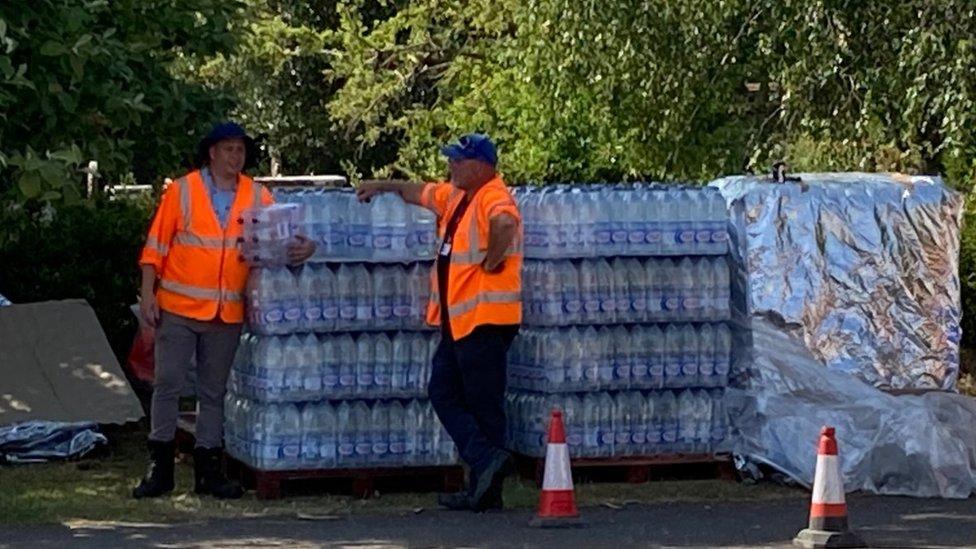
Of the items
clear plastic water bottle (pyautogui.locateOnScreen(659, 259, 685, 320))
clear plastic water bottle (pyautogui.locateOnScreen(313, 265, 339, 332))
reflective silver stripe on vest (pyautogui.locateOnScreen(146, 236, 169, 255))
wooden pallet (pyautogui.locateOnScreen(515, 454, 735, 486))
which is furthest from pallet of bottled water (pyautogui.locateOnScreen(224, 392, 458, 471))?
clear plastic water bottle (pyautogui.locateOnScreen(659, 259, 685, 320))

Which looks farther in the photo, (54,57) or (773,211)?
(773,211)

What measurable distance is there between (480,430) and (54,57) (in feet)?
9.64

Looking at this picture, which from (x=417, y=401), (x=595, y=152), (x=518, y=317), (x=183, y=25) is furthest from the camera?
(x=595, y=152)

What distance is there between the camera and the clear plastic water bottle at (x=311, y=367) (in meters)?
10.3

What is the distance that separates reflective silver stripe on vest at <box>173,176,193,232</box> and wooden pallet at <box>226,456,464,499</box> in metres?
1.35

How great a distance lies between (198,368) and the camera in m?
10.4

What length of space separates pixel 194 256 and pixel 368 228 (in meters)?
0.92

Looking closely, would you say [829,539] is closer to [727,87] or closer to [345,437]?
[345,437]

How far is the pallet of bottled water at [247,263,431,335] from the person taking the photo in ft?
33.6

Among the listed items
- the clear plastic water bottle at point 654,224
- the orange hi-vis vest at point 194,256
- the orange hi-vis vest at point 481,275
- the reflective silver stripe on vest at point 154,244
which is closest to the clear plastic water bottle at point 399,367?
the orange hi-vis vest at point 481,275

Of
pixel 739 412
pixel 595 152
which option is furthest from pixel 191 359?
pixel 595 152

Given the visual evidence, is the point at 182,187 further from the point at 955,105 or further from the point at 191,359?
the point at 955,105

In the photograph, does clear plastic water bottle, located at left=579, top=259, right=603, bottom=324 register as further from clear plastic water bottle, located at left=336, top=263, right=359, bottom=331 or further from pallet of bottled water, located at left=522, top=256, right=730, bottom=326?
clear plastic water bottle, located at left=336, top=263, right=359, bottom=331

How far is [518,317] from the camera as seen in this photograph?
32.4 ft
